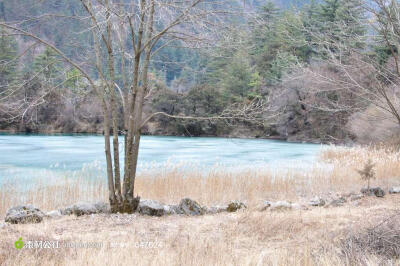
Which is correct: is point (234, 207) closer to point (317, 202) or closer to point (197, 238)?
point (317, 202)

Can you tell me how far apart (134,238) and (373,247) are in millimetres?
2437

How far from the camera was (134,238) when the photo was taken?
14.4 feet

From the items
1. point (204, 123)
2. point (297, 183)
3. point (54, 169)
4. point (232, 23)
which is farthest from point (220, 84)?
point (232, 23)

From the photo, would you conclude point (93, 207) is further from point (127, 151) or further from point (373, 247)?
point (373, 247)

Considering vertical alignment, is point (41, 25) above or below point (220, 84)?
below

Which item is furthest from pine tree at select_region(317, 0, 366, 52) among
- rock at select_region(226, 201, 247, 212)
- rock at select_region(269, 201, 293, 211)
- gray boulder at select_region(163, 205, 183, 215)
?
gray boulder at select_region(163, 205, 183, 215)

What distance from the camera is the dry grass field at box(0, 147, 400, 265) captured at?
339 centimetres

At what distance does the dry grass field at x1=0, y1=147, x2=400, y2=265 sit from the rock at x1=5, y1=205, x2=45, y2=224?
0.70 ft

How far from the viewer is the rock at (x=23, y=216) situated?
5465 millimetres

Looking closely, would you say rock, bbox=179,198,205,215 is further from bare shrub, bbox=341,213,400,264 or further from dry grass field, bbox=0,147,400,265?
bare shrub, bbox=341,213,400,264

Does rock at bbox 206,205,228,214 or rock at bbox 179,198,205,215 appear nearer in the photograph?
rock at bbox 179,198,205,215

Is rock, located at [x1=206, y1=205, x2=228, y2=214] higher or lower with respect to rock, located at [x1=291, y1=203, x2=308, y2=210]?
higher

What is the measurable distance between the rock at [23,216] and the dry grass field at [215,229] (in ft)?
0.70

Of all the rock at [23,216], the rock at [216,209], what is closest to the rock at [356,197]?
the rock at [216,209]
